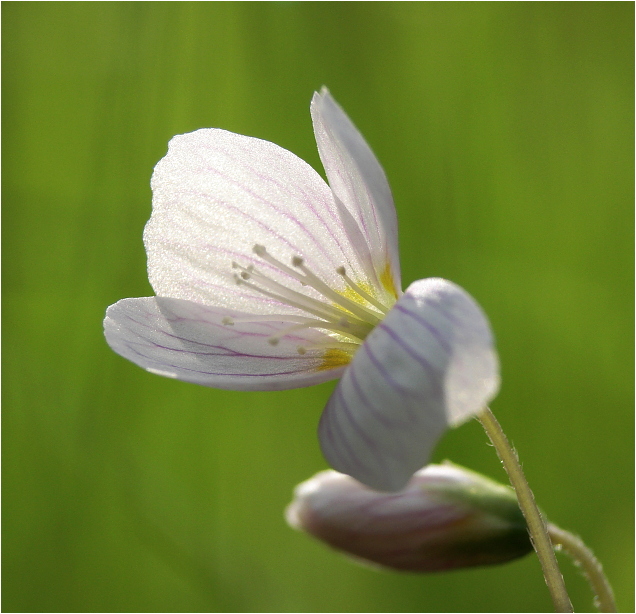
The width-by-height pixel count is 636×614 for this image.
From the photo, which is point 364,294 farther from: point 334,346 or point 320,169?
point 320,169

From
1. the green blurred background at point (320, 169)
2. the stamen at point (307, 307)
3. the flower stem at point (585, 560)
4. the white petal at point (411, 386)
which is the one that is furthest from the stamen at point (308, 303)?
the green blurred background at point (320, 169)

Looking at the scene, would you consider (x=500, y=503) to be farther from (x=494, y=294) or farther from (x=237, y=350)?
(x=494, y=294)

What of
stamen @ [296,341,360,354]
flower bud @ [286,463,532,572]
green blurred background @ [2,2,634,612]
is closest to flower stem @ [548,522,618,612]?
flower bud @ [286,463,532,572]

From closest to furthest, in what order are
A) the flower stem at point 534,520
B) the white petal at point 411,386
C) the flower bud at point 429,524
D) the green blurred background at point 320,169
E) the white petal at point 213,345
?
1. the white petal at point 411,386
2. the flower stem at point 534,520
3. the white petal at point 213,345
4. the flower bud at point 429,524
5. the green blurred background at point 320,169

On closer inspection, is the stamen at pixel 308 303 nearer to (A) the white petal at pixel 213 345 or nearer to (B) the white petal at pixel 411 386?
(A) the white petal at pixel 213 345

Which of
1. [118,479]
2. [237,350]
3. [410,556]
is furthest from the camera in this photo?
[118,479]

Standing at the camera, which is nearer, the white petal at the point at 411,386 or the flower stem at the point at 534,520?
the white petal at the point at 411,386

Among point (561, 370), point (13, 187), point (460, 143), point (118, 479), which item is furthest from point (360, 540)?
point (13, 187)
